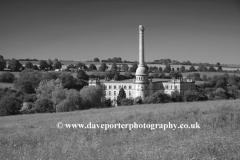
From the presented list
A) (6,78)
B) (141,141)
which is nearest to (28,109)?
(141,141)

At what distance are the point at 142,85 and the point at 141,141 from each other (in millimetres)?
72597

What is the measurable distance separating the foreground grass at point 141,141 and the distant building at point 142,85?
66212 millimetres

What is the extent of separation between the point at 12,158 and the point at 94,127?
22.0 ft

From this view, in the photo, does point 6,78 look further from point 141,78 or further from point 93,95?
point 93,95

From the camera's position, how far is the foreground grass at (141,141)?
1091 cm

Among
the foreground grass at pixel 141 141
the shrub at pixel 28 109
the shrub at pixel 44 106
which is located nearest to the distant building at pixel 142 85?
the shrub at pixel 28 109

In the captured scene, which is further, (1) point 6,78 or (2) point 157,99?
(1) point 6,78

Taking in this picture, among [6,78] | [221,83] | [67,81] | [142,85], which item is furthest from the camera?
[221,83]

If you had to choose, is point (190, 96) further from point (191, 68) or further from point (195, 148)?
point (191, 68)

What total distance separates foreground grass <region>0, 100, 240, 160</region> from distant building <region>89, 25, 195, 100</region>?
66212mm

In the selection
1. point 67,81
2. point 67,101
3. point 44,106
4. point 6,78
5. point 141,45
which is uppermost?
point 141,45

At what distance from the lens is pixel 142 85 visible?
86.4 m

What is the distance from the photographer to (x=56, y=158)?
11008 millimetres

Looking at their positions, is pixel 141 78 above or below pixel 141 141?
above
